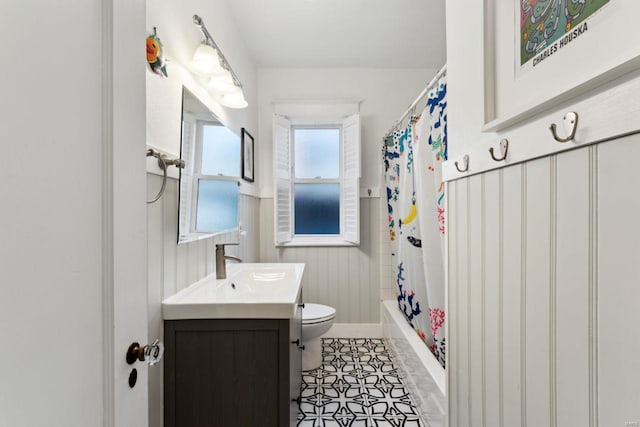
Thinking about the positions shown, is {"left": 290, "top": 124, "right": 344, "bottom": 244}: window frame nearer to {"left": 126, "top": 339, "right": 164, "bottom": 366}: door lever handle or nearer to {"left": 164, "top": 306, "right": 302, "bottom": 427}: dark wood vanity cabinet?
{"left": 164, "top": 306, "right": 302, "bottom": 427}: dark wood vanity cabinet

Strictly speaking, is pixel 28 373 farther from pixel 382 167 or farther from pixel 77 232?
pixel 382 167

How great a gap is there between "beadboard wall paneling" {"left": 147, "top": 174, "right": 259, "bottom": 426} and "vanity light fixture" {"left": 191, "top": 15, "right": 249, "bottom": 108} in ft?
1.99

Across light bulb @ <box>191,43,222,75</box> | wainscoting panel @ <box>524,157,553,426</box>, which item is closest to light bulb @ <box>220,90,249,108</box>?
light bulb @ <box>191,43,222,75</box>

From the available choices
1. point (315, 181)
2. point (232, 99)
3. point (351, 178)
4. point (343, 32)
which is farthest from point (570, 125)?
point (315, 181)

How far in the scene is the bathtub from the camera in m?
1.50

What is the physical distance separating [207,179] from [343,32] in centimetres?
167

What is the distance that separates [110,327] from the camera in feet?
1.97

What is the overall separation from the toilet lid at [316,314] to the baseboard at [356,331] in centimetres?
58

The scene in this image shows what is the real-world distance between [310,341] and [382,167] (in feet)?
5.45

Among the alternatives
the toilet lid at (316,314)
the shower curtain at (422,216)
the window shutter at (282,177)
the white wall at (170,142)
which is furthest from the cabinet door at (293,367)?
the window shutter at (282,177)

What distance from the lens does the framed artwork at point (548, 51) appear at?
502mm

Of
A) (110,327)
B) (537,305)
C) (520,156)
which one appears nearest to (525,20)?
(520,156)

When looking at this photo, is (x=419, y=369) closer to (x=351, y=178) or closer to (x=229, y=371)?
(x=229, y=371)

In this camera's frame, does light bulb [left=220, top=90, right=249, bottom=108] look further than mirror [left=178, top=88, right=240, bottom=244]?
Yes
